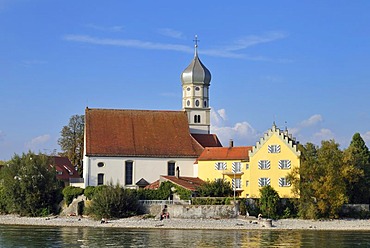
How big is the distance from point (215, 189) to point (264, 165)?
20.5 feet

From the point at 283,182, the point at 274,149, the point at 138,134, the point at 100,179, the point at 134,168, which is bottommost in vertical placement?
the point at 283,182

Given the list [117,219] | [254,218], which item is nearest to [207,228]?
[254,218]

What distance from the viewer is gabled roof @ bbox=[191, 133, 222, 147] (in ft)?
295

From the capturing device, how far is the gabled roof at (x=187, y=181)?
7525cm

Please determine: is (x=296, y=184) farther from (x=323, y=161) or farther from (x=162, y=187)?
(x=162, y=187)

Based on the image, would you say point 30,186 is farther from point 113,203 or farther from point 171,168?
point 171,168

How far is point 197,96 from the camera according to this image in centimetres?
9438

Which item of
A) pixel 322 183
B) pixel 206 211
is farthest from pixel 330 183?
pixel 206 211

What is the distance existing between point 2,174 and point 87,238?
27.6 metres

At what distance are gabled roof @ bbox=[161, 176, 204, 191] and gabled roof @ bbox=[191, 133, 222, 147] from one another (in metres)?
8.35

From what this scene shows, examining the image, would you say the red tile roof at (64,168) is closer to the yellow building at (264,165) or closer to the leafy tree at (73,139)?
the leafy tree at (73,139)

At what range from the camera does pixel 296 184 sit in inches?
2810

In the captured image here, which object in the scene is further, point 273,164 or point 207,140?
point 207,140

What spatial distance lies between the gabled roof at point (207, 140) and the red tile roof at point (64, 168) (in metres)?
15.6
